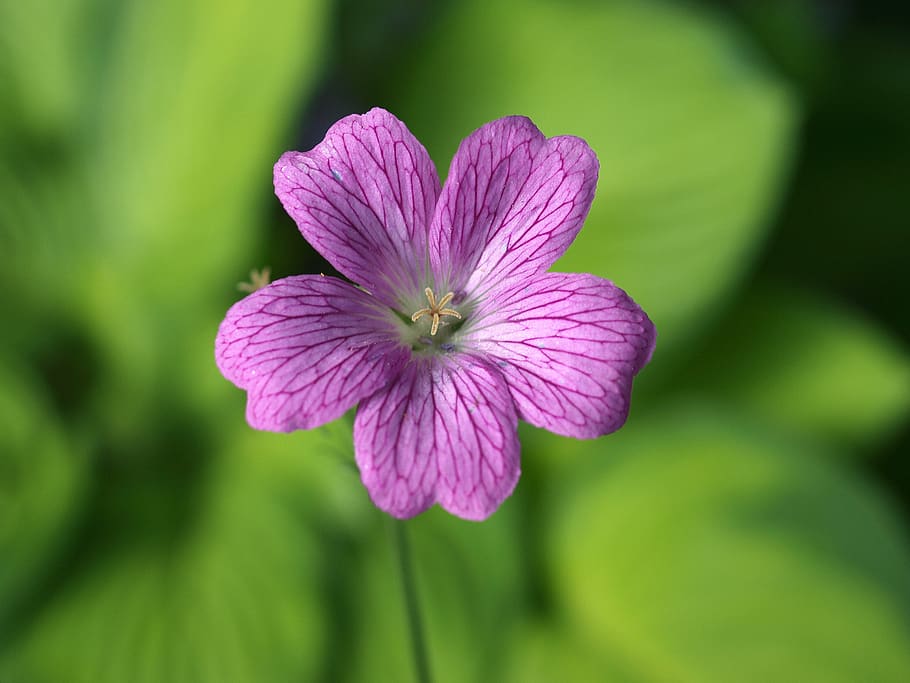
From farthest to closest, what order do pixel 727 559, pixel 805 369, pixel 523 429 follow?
pixel 805 369 → pixel 523 429 → pixel 727 559

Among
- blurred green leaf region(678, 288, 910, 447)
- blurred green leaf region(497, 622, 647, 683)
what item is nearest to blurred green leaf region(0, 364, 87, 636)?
blurred green leaf region(497, 622, 647, 683)

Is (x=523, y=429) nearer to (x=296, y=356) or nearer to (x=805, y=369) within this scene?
(x=805, y=369)

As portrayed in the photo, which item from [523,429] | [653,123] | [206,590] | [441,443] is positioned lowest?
[206,590]

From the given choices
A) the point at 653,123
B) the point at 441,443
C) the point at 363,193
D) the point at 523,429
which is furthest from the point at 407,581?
the point at 653,123

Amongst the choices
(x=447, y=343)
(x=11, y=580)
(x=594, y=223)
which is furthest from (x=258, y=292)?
(x=594, y=223)

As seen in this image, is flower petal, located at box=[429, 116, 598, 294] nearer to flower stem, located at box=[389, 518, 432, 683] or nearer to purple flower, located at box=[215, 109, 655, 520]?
purple flower, located at box=[215, 109, 655, 520]

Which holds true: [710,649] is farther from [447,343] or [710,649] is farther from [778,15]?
[778,15]

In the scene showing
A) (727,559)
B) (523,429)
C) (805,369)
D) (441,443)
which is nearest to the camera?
(441,443)

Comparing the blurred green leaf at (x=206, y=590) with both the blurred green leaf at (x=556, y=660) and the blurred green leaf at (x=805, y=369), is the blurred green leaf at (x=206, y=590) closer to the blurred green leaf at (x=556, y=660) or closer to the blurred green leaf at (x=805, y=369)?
the blurred green leaf at (x=556, y=660)
